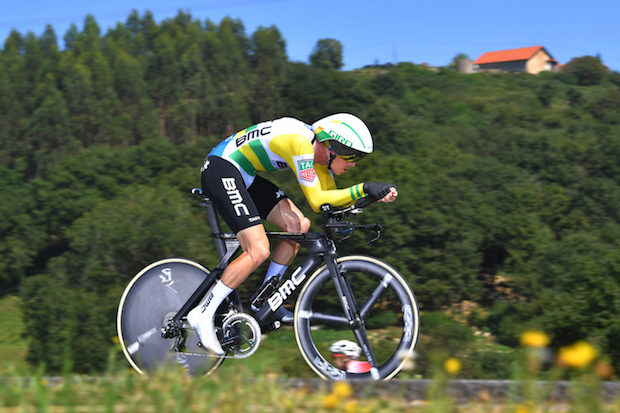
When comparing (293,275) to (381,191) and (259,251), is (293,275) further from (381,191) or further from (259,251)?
(381,191)

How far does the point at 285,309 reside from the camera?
5508mm

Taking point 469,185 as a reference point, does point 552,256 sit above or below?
below

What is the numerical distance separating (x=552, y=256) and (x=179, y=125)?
77859 millimetres

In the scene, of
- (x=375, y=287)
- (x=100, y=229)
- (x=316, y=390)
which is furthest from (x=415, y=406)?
(x=100, y=229)

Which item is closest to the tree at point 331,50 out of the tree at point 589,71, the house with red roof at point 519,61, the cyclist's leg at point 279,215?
the house with red roof at point 519,61

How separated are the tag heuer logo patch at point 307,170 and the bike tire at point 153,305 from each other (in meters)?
1.40

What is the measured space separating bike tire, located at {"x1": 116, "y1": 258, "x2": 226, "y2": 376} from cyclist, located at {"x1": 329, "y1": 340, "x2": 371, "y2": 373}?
128cm

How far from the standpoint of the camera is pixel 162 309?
5.75m

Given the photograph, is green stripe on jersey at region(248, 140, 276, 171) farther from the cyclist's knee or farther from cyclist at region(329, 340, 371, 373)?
cyclist at region(329, 340, 371, 373)

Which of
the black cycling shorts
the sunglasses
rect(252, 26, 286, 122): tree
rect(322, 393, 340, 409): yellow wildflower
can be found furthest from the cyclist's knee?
rect(252, 26, 286, 122): tree

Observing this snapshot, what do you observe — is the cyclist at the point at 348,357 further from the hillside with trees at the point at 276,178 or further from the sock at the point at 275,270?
the hillside with trees at the point at 276,178

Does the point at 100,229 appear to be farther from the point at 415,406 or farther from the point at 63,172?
the point at 415,406

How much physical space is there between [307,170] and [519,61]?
18801cm

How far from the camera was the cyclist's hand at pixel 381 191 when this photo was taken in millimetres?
4723
